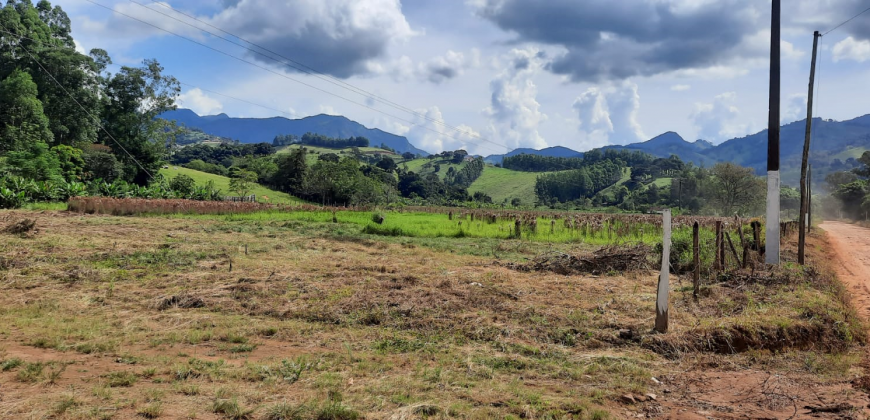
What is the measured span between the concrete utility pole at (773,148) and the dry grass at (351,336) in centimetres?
171

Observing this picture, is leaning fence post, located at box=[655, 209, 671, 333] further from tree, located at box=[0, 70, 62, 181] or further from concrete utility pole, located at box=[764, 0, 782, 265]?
tree, located at box=[0, 70, 62, 181]

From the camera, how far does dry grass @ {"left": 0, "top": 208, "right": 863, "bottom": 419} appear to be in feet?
14.7

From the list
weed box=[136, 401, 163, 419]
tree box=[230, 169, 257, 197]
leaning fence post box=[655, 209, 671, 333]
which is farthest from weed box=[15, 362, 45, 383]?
tree box=[230, 169, 257, 197]

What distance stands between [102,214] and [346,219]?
1394 centimetres

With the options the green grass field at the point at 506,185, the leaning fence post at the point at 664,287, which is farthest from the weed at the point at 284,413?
the green grass field at the point at 506,185

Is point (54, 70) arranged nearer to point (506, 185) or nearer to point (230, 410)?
point (230, 410)

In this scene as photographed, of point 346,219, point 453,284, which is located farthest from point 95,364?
point 346,219

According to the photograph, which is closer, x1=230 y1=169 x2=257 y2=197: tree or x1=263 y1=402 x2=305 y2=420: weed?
x1=263 y1=402 x2=305 y2=420: weed

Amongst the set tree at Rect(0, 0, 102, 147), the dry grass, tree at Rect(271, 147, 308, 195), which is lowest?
the dry grass

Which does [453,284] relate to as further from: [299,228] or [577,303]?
[299,228]

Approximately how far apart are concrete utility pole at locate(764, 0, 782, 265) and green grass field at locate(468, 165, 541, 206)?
84.2m

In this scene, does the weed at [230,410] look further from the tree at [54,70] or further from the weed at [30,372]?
the tree at [54,70]

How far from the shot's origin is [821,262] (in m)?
13.8

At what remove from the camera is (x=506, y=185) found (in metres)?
119
